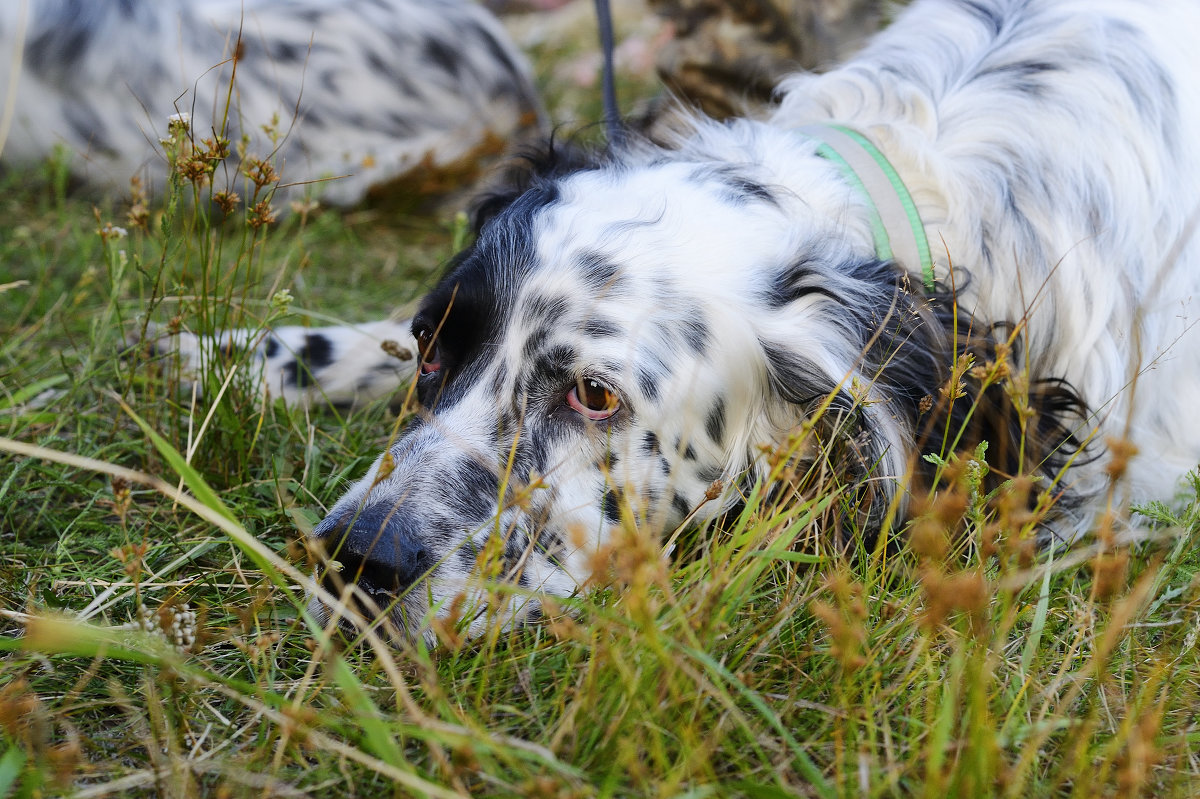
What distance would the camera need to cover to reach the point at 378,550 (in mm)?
1806

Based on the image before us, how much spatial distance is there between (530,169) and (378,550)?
54.6 inches

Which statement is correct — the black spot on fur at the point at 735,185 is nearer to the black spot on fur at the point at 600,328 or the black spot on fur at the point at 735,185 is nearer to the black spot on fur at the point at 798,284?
the black spot on fur at the point at 798,284

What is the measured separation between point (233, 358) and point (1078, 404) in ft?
6.16

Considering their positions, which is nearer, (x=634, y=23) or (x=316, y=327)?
(x=316, y=327)

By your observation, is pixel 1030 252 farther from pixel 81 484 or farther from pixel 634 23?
pixel 634 23

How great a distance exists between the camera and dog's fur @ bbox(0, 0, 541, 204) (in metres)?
4.18

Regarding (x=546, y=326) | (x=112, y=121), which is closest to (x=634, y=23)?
(x=112, y=121)

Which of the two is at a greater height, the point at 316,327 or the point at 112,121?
the point at 112,121

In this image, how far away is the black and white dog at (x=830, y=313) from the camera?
1.97 metres

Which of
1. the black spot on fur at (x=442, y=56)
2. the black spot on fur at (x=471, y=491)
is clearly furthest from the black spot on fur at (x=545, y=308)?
the black spot on fur at (x=442, y=56)

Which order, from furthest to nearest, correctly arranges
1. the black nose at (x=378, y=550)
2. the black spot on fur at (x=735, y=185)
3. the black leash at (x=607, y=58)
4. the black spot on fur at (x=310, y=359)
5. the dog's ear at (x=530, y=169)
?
the black leash at (x=607, y=58), the black spot on fur at (x=310, y=359), the dog's ear at (x=530, y=169), the black spot on fur at (x=735, y=185), the black nose at (x=378, y=550)

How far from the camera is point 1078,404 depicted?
229cm

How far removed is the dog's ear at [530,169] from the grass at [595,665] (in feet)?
2.64

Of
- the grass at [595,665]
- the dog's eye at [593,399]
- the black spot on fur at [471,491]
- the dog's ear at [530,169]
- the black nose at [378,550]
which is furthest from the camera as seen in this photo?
the dog's ear at [530,169]
